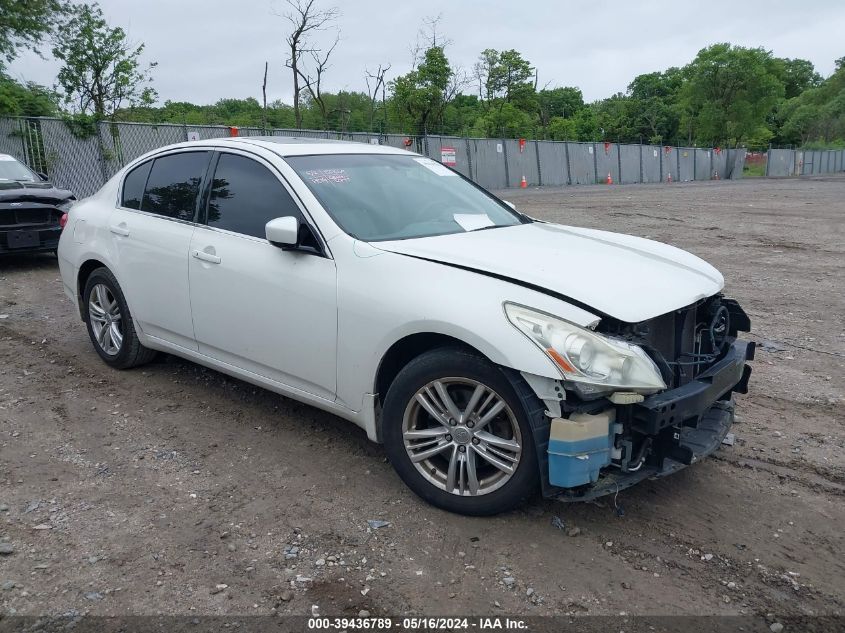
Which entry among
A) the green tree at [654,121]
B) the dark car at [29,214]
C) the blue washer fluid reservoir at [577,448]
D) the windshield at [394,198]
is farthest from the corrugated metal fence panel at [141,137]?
the green tree at [654,121]

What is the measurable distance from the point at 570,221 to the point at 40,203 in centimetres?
1110

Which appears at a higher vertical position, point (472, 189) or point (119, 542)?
point (472, 189)

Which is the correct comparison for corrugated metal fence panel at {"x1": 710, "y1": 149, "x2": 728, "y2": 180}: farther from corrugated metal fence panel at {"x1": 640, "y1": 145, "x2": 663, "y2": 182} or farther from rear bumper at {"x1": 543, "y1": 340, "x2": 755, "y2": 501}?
rear bumper at {"x1": 543, "y1": 340, "x2": 755, "y2": 501}

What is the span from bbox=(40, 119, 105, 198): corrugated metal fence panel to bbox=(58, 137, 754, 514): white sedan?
15.9 metres

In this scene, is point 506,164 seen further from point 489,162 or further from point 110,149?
point 110,149

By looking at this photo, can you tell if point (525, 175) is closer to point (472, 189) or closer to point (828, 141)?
point (472, 189)

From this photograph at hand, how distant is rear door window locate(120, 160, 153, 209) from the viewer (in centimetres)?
512

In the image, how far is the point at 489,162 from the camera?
108ft

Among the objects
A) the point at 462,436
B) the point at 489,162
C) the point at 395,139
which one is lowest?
the point at 462,436

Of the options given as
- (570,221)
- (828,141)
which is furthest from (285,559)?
(828,141)

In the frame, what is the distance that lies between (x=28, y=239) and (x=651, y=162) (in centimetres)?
4336

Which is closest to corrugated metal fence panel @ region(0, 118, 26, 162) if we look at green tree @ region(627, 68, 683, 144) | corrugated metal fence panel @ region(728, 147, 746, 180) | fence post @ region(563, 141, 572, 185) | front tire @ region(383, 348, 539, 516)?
front tire @ region(383, 348, 539, 516)

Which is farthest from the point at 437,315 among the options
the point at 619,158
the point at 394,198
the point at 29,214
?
the point at 619,158

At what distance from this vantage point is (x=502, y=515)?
11.0 ft
